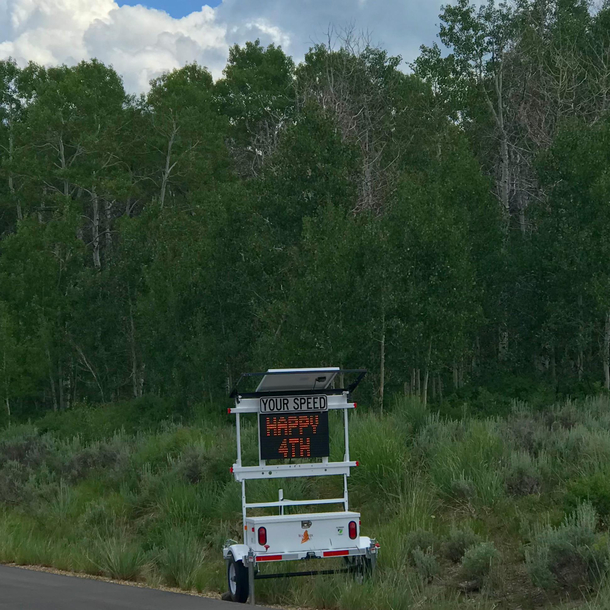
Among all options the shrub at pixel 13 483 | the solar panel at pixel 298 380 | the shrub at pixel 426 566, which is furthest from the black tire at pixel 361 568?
the shrub at pixel 13 483

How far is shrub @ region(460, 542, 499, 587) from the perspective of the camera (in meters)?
12.4

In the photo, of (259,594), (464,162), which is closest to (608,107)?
(464,162)

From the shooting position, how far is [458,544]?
1357 centimetres

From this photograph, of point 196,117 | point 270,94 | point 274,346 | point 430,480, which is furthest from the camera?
point 270,94

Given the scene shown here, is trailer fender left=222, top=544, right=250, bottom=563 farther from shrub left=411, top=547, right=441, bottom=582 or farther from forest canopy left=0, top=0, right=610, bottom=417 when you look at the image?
forest canopy left=0, top=0, right=610, bottom=417

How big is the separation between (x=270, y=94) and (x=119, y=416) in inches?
1006

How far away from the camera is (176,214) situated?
5284 cm

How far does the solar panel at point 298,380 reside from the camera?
11.8 meters

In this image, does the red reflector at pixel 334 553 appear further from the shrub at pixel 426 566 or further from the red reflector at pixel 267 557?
the shrub at pixel 426 566

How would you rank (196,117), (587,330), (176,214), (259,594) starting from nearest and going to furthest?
(259,594) < (587,330) < (176,214) < (196,117)

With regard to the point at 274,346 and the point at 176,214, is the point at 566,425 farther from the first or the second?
the point at 176,214

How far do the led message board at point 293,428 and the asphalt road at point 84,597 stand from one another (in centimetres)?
183

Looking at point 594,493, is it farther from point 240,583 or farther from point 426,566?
point 240,583

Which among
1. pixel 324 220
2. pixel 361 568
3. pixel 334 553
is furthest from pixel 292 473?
pixel 324 220
